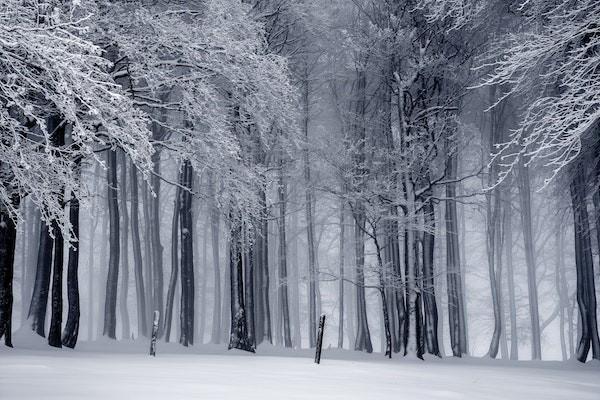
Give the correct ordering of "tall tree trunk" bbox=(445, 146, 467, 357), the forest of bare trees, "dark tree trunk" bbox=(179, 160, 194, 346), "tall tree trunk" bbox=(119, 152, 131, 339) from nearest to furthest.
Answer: the forest of bare trees, "dark tree trunk" bbox=(179, 160, 194, 346), "tall tree trunk" bbox=(445, 146, 467, 357), "tall tree trunk" bbox=(119, 152, 131, 339)

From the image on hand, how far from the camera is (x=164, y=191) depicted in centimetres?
3581

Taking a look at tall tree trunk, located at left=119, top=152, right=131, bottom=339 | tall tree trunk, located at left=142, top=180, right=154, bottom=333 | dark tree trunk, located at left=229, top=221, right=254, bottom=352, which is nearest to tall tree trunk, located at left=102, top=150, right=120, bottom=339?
tall tree trunk, located at left=119, top=152, right=131, bottom=339

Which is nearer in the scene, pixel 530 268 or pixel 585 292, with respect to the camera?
pixel 585 292

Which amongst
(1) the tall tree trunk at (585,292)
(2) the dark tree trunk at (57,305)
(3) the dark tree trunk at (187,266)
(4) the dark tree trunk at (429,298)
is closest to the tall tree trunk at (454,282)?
(4) the dark tree trunk at (429,298)

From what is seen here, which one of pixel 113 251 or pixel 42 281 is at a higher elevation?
pixel 113 251

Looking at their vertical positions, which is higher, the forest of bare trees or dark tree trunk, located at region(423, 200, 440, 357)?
the forest of bare trees

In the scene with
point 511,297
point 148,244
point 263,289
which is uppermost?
point 148,244

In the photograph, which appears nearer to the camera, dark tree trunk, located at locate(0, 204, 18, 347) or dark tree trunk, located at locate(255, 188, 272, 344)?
dark tree trunk, located at locate(0, 204, 18, 347)

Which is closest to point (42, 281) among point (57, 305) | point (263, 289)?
point (57, 305)

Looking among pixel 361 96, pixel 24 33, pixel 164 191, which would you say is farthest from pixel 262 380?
pixel 164 191

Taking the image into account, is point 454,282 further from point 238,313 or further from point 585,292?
point 238,313

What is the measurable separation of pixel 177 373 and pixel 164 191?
28401 millimetres

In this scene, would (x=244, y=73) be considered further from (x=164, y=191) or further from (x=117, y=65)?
(x=164, y=191)

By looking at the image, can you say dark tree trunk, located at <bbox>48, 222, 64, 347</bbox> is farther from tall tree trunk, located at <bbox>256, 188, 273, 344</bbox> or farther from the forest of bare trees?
tall tree trunk, located at <bbox>256, 188, 273, 344</bbox>
